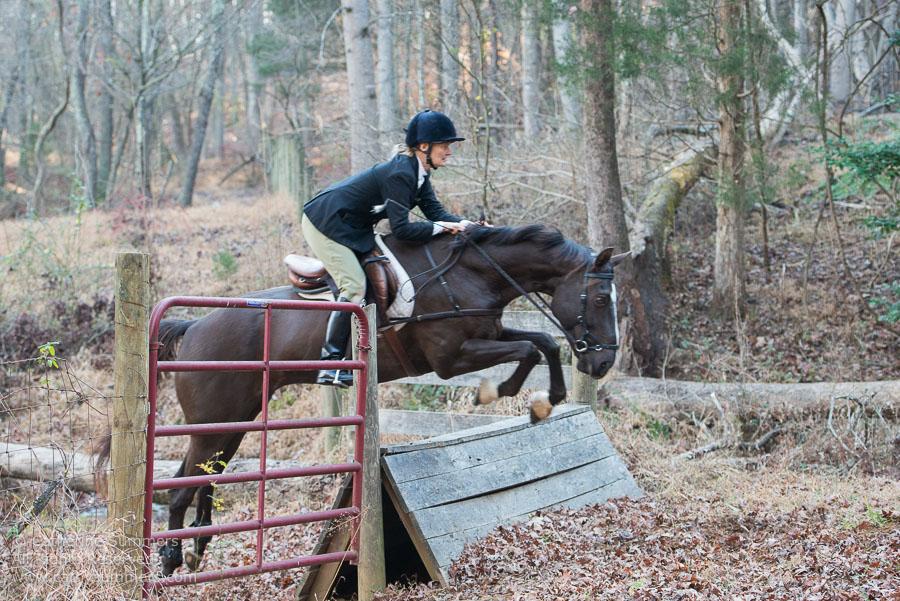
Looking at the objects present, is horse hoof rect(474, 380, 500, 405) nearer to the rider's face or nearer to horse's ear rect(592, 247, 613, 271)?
horse's ear rect(592, 247, 613, 271)

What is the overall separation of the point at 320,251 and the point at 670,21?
7456mm

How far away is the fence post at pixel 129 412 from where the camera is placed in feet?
12.2

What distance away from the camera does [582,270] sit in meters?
5.67

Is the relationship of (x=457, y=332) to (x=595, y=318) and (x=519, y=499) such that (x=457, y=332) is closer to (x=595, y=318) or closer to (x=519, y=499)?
(x=595, y=318)

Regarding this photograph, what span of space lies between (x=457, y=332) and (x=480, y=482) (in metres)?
1.15

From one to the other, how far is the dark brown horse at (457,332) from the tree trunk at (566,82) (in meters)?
5.84

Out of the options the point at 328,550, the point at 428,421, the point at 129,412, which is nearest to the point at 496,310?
the point at 328,550

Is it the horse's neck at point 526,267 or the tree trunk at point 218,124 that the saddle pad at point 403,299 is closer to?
the horse's neck at point 526,267

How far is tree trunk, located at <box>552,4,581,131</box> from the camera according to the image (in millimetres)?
11094

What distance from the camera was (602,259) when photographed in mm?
5547

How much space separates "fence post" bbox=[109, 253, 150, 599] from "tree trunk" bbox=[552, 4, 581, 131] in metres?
8.27

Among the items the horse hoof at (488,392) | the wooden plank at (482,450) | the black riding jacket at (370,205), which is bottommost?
the wooden plank at (482,450)

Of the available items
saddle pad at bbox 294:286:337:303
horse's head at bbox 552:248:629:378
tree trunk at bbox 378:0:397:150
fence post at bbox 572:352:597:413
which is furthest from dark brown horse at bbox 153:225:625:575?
tree trunk at bbox 378:0:397:150

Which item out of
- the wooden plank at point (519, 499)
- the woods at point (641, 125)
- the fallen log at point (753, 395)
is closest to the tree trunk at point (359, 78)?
the woods at point (641, 125)
